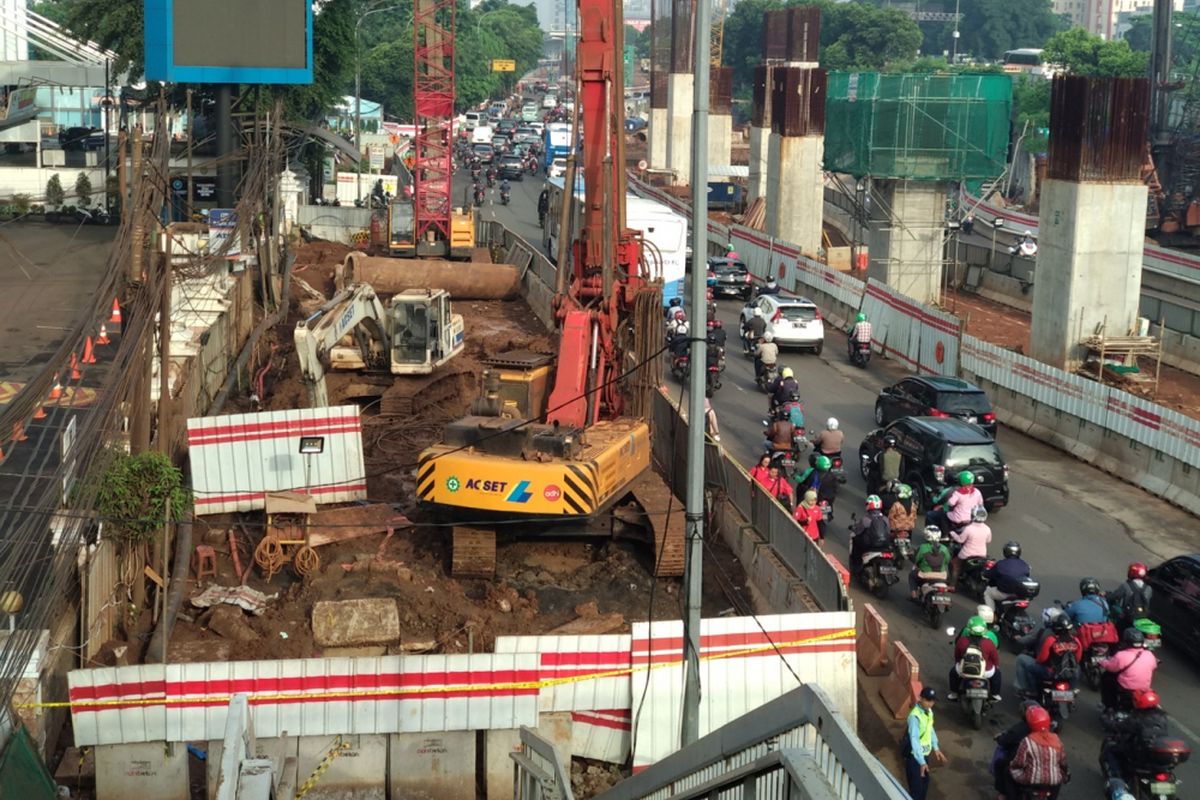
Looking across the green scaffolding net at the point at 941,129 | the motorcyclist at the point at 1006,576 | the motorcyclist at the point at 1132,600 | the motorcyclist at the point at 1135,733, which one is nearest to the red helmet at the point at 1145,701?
the motorcyclist at the point at 1135,733

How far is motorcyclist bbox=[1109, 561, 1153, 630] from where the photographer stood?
58.6ft

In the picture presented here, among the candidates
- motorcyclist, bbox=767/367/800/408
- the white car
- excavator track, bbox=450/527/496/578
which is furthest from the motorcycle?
excavator track, bbox=450/527/496/578

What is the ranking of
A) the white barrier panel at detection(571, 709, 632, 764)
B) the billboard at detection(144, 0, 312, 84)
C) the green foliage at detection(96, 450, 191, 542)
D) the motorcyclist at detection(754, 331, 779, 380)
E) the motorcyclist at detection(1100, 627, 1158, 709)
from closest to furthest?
1. the white barrier panel at detection(571, 709, 632, 764)
2. the motorcyclist at detection(1100, 627, 1158, 709)
3. the green foliage at detection(96, 450, 191, 542)
4. the motorcyclist at detection(754, 331, 779, 380)
5. the billboard at detection(144, 0, 312, 84)

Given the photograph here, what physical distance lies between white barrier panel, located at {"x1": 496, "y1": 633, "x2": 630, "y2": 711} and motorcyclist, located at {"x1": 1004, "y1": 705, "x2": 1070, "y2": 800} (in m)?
3.69

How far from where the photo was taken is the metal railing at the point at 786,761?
6219mm

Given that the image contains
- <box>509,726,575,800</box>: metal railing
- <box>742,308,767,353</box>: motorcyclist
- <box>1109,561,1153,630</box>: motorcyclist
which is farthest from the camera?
<box>742,308,767,353</box>: motorcyclist

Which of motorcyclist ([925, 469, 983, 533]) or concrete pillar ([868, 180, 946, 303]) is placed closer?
motorcyclist ([925, 469, 983, 533])

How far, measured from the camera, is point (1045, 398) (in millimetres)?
30266

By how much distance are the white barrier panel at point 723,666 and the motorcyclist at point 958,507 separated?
249 inches

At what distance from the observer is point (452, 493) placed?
20.1 meters

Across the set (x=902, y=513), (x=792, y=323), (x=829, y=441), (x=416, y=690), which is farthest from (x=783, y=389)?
(x=416, y=690)

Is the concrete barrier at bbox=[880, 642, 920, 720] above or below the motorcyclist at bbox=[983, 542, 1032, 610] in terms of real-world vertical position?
below

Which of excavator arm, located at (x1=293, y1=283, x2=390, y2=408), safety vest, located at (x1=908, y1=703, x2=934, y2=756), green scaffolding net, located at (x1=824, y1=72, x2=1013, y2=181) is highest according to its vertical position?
green scaffolding net, located at (x1=824, y1=72, x2=1013, y2=181)

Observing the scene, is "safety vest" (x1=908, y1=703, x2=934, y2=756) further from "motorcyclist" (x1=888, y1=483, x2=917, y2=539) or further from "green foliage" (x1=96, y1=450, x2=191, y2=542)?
"green foliage" (x1=96, y1=450, x2=191, y2=542)
